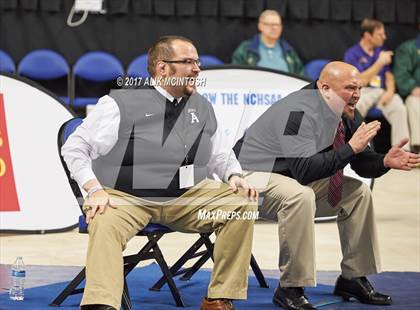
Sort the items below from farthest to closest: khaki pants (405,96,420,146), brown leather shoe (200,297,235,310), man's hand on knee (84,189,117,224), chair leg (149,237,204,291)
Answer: khaki pants (405,96,420,146) → chair leg (149,237,204,291) → brown leather shoe (200,297,235,310) → man's hand on knee (84,189,117,224)

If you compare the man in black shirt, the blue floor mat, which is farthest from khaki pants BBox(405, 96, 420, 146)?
the man in black shirt

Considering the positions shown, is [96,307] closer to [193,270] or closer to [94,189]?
[94,189]

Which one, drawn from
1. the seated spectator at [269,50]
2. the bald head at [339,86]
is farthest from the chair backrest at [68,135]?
the seated spectator at [269,50]

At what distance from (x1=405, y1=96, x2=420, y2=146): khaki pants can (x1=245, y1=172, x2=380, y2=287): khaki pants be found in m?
6.40

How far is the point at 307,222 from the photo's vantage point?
17.1ft

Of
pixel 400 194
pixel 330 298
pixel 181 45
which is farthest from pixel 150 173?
pixel 400 194

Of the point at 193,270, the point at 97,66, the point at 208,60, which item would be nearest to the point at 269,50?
the point at 208,60

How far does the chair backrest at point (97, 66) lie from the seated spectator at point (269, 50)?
1.45m

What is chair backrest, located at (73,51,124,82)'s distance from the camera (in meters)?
11.9

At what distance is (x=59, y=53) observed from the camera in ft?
40.6

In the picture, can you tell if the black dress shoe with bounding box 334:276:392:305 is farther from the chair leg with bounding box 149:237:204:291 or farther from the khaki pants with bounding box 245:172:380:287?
the chair leg with bounding box 149:237:204:291

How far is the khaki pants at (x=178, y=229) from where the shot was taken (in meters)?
4.60

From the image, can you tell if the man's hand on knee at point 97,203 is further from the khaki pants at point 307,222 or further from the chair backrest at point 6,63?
the chair backrest at point 6,63

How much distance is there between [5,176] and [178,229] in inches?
98.8
